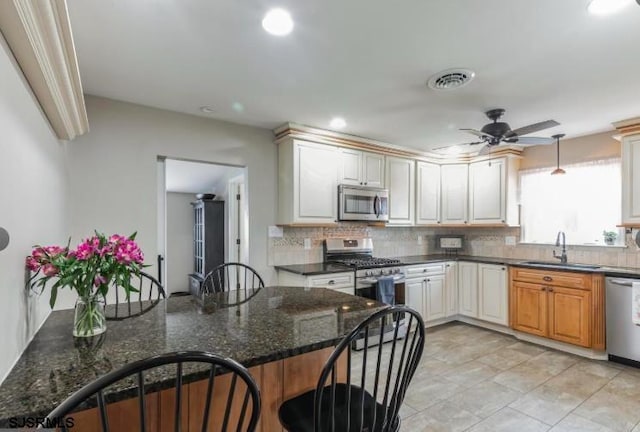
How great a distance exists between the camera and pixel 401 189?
4.41m

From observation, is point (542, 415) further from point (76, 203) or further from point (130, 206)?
point (76, 203)

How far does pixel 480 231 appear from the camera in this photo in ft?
16.1

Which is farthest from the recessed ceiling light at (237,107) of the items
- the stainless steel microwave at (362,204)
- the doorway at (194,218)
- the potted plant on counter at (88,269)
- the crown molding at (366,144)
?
the potted plant on counter at (88,269)

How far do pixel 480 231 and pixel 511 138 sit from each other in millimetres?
2195

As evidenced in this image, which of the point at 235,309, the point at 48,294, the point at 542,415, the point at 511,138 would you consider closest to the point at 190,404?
the point at 235,309

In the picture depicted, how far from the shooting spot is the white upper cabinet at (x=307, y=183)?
3488 millimetres

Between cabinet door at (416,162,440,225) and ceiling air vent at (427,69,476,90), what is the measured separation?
2.22 meters

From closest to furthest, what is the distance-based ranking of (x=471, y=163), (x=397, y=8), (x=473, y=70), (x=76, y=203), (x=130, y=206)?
(x=397, y=8), (x=473, y=70), (x=76, y=203), (x=130, y=206), (x=471, y=163)

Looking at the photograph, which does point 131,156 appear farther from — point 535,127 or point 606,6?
point 535,127

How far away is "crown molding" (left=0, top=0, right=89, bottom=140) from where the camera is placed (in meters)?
0.95

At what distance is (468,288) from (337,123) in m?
2.82

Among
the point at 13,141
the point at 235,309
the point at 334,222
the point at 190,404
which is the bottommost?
the point at 190,404

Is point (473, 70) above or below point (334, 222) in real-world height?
above

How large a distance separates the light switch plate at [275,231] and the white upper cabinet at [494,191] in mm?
2721
